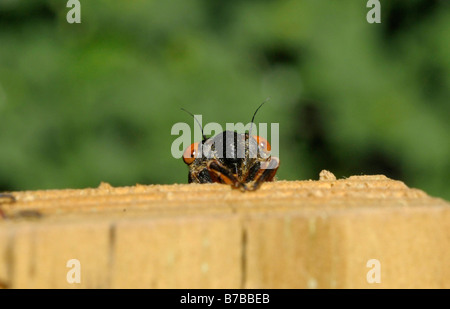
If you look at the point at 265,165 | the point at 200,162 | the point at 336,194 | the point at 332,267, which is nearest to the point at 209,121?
the point at 200,162

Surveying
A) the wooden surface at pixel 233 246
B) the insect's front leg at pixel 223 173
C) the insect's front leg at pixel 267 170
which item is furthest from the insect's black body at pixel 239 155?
the wooden surface at pixel 233 246

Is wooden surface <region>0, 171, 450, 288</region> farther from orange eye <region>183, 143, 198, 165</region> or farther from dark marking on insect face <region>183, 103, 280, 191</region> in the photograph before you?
orange eye <region>183, 143, 198, 165</region>

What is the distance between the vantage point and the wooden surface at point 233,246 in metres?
0.61

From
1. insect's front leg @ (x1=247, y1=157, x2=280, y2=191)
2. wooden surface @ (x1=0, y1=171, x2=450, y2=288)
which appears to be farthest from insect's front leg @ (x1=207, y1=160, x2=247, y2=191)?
wooden surface @ (x1=0, y1=171, x2=450, y2=288)

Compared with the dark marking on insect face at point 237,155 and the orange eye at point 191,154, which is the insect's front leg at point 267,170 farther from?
the orange eye at point 191,154

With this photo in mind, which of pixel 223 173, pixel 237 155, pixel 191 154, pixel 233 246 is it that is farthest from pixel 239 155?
pixel 233 246

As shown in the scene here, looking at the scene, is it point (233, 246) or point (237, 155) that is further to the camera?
point (237, 155)

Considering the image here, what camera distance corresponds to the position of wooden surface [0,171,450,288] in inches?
24.1

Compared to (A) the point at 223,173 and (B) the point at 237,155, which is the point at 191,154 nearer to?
(B) the point at 237,155

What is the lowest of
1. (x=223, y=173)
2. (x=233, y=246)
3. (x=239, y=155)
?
(x=233, y=246)

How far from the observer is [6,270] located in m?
0.61

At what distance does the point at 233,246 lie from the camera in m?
0.63

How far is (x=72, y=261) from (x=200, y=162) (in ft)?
3.90
